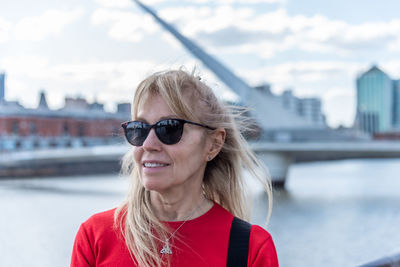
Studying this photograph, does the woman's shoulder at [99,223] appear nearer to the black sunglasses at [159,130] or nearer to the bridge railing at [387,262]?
the black sunglasses at [159,130]

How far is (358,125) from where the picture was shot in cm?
3219

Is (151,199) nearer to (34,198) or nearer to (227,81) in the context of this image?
(34,198)

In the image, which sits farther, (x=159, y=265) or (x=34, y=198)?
(x=34, y=198)

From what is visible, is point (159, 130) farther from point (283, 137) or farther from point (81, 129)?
point (81, 129)

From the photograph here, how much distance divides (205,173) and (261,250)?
0.16 metres

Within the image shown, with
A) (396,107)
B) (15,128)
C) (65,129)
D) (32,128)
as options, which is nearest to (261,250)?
(15,128)

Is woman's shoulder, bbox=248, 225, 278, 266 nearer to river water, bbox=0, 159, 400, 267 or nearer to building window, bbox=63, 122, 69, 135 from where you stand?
river water, bbox=0, 159, 400, 267

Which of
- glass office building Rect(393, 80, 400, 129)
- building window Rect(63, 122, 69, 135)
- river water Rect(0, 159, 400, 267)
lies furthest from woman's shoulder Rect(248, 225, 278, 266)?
glass office building Rect(393, 80, 400, 129)

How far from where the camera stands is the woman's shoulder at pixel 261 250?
1.52 ft

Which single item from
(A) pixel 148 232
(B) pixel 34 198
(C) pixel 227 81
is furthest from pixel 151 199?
(C) pixel 227 81

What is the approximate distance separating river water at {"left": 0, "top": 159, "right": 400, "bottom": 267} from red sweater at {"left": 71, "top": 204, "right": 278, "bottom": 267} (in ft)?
7.58

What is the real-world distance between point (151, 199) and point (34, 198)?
28.4ft

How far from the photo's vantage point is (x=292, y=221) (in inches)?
234

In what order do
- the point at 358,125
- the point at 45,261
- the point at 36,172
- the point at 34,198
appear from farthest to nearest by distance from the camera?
the point at 358,125 → the point at 36,172 → the point at 34,198 → the point at 45,261
